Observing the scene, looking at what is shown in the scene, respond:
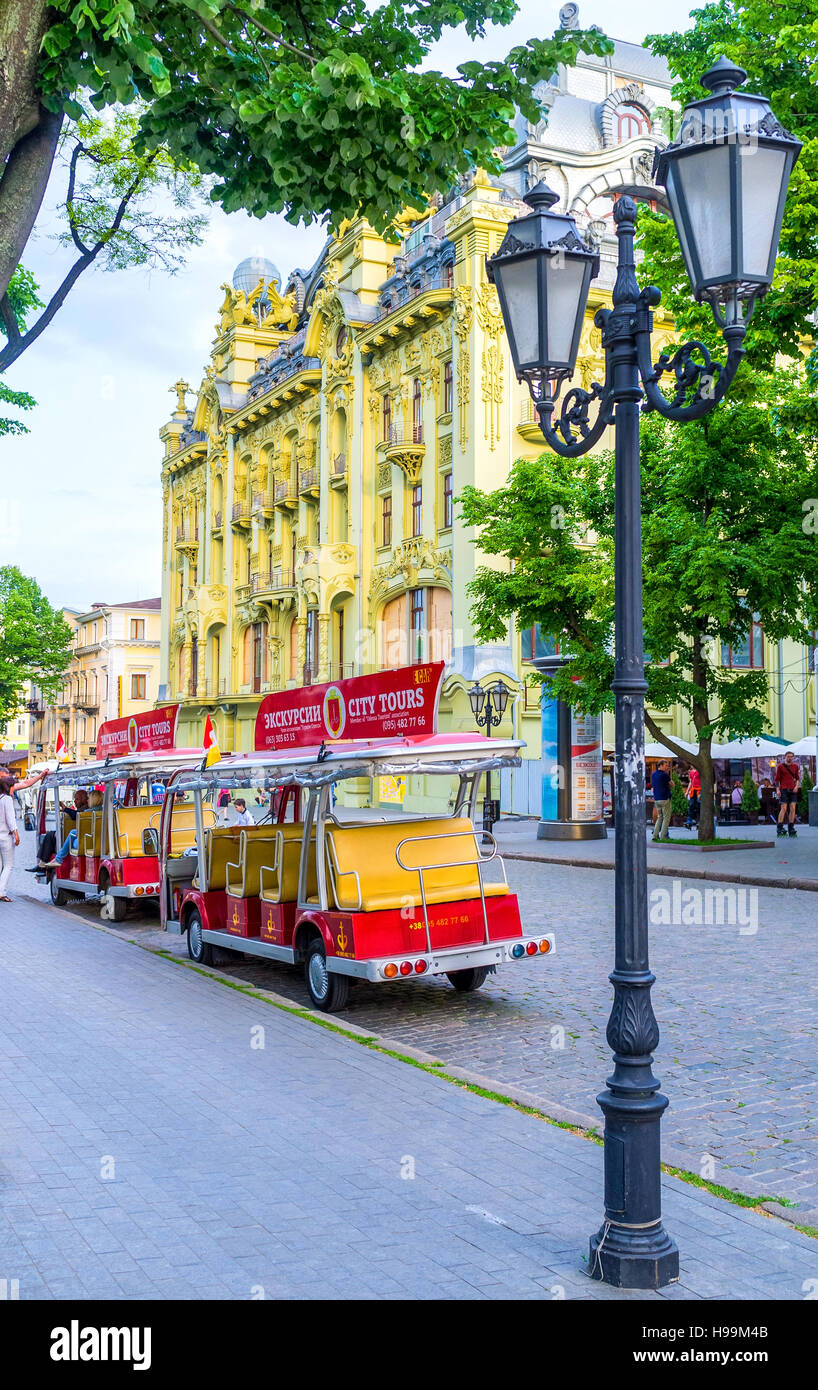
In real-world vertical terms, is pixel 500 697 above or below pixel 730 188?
below

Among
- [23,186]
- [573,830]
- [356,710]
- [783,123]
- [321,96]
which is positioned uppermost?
[783,123]

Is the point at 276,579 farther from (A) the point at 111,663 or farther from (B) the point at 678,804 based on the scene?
(A) the point at 111,663

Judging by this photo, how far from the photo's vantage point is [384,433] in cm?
4375

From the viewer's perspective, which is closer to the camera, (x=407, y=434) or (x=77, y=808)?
(x=77, y=808)

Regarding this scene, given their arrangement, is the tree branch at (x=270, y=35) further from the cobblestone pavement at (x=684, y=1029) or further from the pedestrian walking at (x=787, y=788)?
the pedestrian walking at (x=787, y=788)

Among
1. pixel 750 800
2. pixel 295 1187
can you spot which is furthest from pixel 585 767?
pixel 295 1187

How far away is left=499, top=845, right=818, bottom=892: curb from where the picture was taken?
19.2 meters

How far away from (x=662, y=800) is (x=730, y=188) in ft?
80.6

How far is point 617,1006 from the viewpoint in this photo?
4852 millimetres

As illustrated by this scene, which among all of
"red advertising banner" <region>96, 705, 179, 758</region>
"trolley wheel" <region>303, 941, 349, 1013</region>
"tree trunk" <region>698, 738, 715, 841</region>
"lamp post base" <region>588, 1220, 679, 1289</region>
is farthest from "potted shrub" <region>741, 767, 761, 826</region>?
"lamp post base" <region>588, 1220, 679, 1289</region>

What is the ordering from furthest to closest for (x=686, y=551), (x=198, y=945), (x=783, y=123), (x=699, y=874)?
(x=686, y=551) < (x=699, y=874) < (x=783, y=123) < (x=198, y=945)

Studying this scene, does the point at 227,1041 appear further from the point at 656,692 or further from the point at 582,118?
the point at 582,118

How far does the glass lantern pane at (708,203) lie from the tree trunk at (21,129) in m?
3.12

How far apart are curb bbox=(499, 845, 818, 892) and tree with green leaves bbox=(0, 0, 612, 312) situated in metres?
13.7
